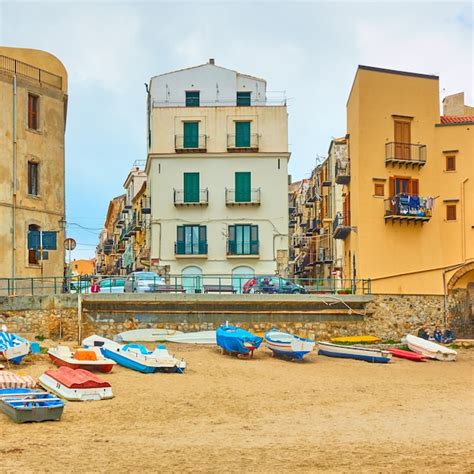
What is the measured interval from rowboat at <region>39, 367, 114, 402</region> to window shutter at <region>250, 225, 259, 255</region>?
25.9 meters

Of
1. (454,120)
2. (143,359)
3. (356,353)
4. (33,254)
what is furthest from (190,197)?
(143,359)

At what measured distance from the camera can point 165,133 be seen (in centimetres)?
4756

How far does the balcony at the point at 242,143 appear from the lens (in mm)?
47094

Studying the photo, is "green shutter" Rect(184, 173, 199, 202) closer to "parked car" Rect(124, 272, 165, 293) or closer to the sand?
"parked car" Rect(124, 272, 165, 293)

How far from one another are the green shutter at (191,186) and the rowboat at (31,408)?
1149 inches

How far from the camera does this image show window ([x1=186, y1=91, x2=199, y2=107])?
50.2m

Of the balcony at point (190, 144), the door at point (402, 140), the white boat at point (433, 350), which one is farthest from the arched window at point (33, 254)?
the white boat at point (433, 350)

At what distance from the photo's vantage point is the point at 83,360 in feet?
79.3

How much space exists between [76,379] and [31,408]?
12.1ft

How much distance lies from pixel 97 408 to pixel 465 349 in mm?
20203

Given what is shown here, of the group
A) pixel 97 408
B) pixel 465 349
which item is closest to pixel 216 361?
pixel 97 408

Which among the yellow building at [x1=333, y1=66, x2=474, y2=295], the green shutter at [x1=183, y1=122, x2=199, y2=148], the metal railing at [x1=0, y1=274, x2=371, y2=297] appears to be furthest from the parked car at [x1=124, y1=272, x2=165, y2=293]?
the green shutter at [x1=183, y1=122, x2=199, y2=148]

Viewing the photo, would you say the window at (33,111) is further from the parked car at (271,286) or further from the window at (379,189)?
the window at (379,189)

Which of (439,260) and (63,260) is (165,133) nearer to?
(63,260)
